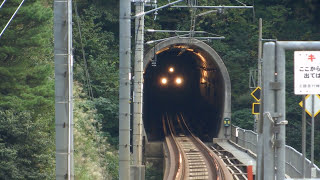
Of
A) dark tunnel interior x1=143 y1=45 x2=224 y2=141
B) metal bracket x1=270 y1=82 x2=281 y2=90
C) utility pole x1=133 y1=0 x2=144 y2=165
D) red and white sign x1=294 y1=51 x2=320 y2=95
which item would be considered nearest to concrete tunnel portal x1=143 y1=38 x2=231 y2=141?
dark tunnel interior x1=143 y1=45 x2=224 y2=141

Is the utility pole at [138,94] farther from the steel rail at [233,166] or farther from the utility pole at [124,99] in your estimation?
the utility pole at [124,99]

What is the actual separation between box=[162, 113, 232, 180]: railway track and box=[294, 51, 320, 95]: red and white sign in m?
17.2

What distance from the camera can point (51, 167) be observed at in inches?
936

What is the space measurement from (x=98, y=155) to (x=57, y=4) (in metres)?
20.0

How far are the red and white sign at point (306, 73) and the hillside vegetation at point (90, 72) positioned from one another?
2758mm

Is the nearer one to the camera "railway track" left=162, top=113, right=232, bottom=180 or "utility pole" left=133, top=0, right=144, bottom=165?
"utility pole" left=133, top=0, right=144, bottom=165

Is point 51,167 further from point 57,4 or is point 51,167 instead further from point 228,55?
point 228,55

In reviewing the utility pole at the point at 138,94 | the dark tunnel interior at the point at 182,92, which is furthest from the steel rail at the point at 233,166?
the dark tunnel interior at the point at 182,92

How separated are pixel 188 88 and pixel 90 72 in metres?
18.7

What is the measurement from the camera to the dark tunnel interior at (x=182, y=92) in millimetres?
45019

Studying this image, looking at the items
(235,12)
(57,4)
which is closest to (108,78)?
(235,12)

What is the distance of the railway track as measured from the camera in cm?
2591

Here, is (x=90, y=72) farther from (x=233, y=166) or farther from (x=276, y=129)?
(x=276, y=129)

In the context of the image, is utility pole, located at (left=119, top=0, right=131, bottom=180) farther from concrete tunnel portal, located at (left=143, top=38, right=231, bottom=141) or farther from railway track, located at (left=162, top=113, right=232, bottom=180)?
concrete tunnel portal, located at (left=143, top=38, right=231, bottom=141)
